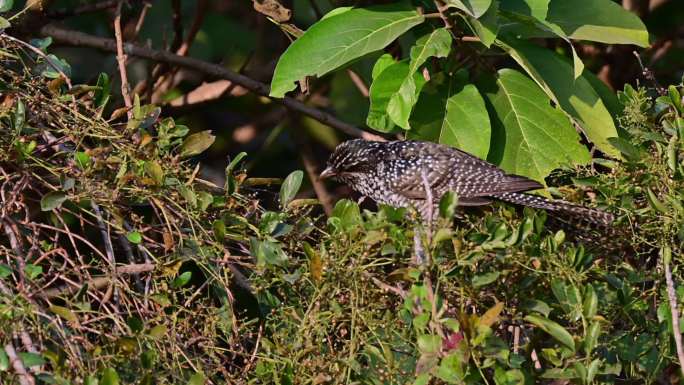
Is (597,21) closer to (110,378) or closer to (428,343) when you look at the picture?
(428,343)

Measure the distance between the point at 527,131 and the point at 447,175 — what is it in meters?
0.62

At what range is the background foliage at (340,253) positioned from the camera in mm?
3141

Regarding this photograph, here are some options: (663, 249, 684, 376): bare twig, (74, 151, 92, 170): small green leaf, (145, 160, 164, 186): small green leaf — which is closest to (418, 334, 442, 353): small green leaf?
(663, 249, 684, 376): bare twig

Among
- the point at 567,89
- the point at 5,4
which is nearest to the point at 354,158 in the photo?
the point at 567,89

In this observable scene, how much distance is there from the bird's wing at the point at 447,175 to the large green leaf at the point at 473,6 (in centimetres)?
95

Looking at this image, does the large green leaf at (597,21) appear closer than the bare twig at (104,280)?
No

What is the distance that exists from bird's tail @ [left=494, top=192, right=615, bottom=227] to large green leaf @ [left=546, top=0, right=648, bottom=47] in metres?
0.68

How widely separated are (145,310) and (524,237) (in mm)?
1072

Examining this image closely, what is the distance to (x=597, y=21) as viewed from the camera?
194 inches

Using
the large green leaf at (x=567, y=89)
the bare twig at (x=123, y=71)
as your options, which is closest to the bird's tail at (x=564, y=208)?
the large green leaf at (x=567, y=89)

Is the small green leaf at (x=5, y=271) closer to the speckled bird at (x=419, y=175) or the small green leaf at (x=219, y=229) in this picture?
the small green leaf at (x=219, y=229)

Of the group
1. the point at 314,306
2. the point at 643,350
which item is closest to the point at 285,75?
the point at 314,306

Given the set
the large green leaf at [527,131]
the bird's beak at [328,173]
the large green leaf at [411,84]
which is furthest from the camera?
the bird's beak at [328,173]

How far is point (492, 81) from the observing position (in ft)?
16.6
